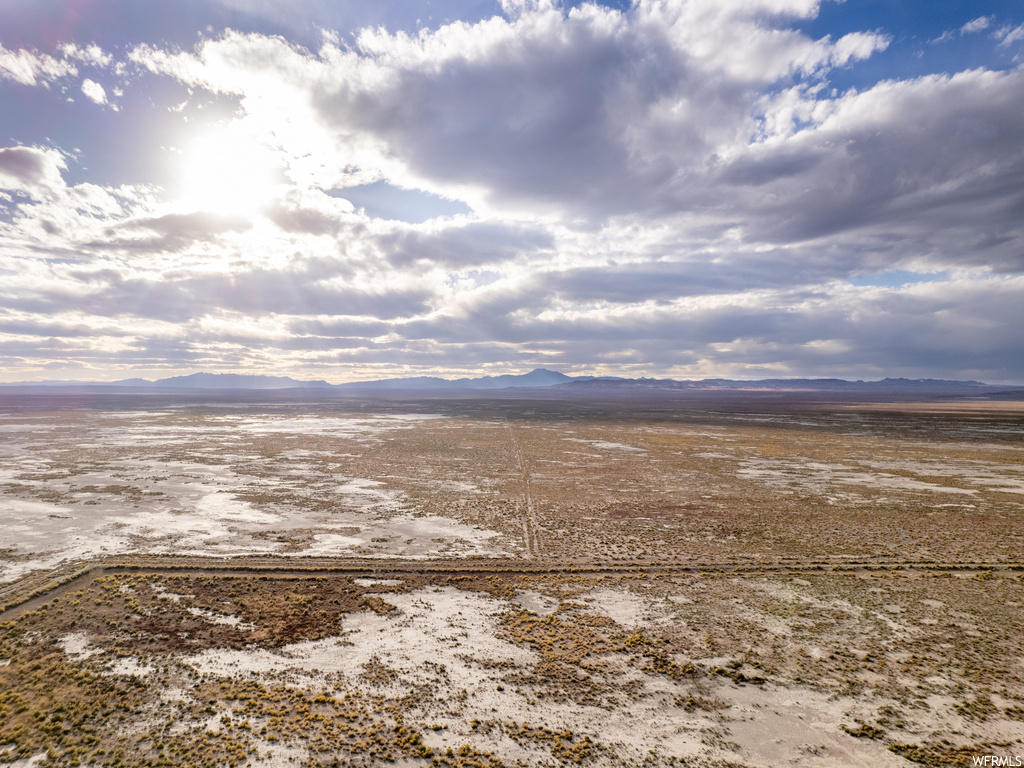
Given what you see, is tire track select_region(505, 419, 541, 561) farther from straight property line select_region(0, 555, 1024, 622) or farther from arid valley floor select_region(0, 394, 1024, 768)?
straight property line select_region(0, 555, 1024, 622)

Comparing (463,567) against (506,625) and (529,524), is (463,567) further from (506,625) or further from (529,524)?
(529,524)

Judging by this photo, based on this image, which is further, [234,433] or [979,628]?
[234,433]

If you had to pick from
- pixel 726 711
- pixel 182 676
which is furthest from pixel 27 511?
pixel 726 711

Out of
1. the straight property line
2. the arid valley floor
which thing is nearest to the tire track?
the arid valley floor

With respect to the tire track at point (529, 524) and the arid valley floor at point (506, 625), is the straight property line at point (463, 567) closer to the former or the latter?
the arid valley floor at point (506, 625)

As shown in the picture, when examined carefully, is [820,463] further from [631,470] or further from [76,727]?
[76,727]

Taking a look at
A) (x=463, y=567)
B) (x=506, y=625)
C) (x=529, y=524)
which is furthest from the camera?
(x=529, y=524)

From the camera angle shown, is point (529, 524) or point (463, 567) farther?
point (529, 524)

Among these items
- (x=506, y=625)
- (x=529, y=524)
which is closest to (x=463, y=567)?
(x=506, y=625)
